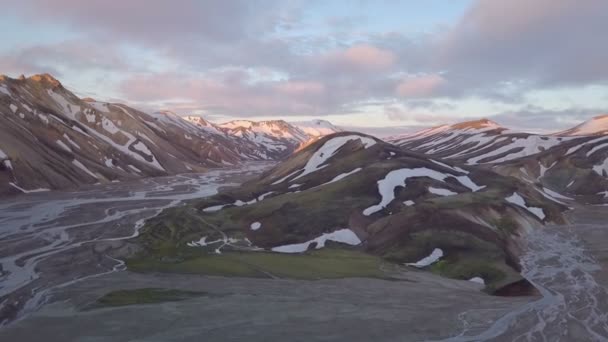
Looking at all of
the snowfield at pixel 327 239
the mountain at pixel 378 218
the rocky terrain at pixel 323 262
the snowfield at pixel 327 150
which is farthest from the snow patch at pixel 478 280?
the snowfield at pixel 327 150

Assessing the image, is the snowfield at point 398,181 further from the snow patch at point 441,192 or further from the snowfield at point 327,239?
the snowfield at point 327,239

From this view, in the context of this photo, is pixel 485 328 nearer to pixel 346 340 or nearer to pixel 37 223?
pixel 346 340

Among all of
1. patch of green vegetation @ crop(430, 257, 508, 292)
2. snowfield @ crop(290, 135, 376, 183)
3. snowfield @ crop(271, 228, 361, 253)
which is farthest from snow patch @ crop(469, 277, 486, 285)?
snowfield @ crop(290, 135, 376, 183)

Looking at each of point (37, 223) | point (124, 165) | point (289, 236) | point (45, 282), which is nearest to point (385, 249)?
point (289, 236)

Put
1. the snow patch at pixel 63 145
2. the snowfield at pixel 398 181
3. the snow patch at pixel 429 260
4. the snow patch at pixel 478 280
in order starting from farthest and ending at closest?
the snow patch at pixel 63 145 < the snowfield at pixel 398 181 < the snow patch at pixel 429 260 < the snow patch at pixel 478 280

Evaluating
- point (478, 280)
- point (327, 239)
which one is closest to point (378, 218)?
point (327, 239)

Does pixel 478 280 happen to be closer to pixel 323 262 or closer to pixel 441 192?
pixel 323 262

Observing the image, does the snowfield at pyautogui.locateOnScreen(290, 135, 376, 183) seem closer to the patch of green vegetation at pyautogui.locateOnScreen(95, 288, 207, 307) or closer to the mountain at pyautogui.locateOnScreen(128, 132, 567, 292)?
the mountain at pyautogui.locateOnScreen(128, 132, 567, 292)

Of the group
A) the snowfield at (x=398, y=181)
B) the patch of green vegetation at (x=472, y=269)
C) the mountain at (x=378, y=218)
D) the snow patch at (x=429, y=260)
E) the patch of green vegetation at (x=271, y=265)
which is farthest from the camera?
the snowfield at (x=398, y=181)
